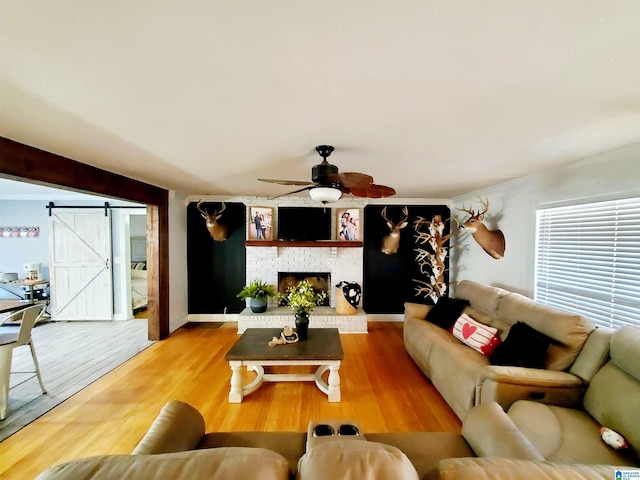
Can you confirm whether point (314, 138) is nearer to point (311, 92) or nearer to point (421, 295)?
point (311, 92)

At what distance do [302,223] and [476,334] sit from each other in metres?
3.15

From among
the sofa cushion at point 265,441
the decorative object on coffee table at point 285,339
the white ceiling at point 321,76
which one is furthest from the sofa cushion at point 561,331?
the decorative object on coffee table at point 285,339

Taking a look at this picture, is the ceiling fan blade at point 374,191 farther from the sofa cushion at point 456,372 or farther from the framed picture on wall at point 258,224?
the framed picture on wall at point 258,224

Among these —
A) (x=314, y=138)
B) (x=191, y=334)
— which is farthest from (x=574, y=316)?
(x=191, y=334)

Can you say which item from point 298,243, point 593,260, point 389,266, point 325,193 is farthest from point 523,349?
point 298,243

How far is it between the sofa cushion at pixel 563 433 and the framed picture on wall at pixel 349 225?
11.0 ft

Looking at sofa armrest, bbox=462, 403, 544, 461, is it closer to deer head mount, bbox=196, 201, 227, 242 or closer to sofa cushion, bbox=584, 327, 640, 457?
sofa cushion, bbox=584, 327, 640, 457

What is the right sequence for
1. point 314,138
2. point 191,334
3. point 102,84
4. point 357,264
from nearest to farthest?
1. point 102,84
2. point 314,138
3. point 191,334
4. point 357,264

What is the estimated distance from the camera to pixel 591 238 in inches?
95.8

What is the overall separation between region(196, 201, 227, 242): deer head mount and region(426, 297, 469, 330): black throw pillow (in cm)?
370

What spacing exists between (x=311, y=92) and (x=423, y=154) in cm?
141

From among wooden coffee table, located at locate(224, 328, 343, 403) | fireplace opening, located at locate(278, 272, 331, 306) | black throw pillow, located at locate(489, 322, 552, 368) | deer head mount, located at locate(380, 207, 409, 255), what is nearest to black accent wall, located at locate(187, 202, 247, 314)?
fireplace opening, located at locate(278, 272, 331, 306)

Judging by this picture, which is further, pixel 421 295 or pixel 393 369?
pixel 421 295

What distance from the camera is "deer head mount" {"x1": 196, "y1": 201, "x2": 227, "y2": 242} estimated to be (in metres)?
4.47
